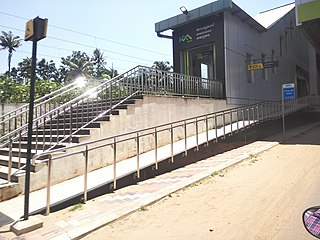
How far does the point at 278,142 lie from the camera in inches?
426

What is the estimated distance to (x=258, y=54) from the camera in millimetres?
16266

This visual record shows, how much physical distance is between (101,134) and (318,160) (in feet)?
19.0

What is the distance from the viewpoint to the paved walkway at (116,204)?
12.1 ft

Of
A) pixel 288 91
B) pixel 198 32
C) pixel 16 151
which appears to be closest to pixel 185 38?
pixel 198 32

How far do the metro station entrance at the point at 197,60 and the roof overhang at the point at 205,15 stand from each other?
142 cm

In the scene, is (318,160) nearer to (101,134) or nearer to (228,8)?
(101,134)

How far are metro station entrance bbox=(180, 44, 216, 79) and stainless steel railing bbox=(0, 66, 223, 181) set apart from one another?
3.66 m

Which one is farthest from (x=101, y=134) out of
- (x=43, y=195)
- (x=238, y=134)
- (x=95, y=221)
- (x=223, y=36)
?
(x=223, y=36)

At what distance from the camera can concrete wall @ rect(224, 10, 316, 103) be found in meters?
13.2

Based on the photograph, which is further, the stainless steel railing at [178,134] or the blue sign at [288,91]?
the blue sign at [288,91]

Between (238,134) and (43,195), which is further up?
(238,134)

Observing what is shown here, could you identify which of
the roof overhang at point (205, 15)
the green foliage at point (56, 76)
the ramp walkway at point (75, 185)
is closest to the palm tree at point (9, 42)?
the green foliage at point (56, 76)

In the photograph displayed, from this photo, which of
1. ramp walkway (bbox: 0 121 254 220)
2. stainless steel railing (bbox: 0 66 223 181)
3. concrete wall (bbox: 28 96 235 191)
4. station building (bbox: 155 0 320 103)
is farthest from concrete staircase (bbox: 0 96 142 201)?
station building (bbox: 155 0 320 103)

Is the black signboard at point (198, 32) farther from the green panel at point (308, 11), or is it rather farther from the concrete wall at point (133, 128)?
the green panel at point (308, 11)
